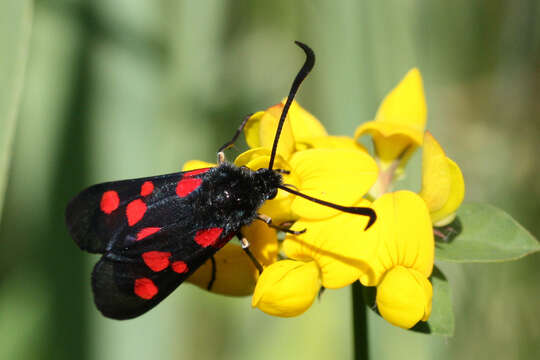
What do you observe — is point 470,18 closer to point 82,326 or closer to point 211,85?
point 211,85

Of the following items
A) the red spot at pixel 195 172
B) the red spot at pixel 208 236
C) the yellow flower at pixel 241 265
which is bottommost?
the yellow flower at pixel 241 265

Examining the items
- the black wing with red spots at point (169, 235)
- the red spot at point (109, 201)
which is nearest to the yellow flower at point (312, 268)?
the black wing with red spots at point (169, 235)

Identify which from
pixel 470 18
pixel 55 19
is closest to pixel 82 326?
pixel 55 19

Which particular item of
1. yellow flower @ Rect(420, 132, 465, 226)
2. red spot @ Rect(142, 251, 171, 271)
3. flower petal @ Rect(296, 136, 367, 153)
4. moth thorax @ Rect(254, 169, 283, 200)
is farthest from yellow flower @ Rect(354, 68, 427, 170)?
red spot @ Rect(142, 251, 171, 271)

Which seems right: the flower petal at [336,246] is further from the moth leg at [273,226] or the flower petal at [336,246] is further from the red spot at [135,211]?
the red spot at [135,211]

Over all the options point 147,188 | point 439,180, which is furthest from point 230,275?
point 439,180
